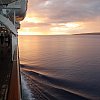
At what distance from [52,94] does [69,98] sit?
117 cm

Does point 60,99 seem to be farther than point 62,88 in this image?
No

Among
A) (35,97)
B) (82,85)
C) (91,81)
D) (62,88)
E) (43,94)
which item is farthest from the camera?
(91,81)

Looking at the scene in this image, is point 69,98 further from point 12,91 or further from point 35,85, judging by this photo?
point 12,91

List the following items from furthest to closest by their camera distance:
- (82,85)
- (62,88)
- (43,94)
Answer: (82,85)
(62,88)
(43,94)

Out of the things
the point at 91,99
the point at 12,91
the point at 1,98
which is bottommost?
the point at 91,99

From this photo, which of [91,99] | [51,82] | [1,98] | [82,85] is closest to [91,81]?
[82,85]

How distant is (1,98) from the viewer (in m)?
4.22

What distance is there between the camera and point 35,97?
11.9 meters

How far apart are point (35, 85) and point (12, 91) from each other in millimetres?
11907

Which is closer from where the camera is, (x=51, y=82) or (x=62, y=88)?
(x=62, y=88)

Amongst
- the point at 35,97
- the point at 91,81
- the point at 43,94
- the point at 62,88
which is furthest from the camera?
the point at 91,81

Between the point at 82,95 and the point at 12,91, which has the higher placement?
the point at 12,91

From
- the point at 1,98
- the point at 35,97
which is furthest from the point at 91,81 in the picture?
the point at 1,98

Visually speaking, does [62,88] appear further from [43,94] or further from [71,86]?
[43,94]
